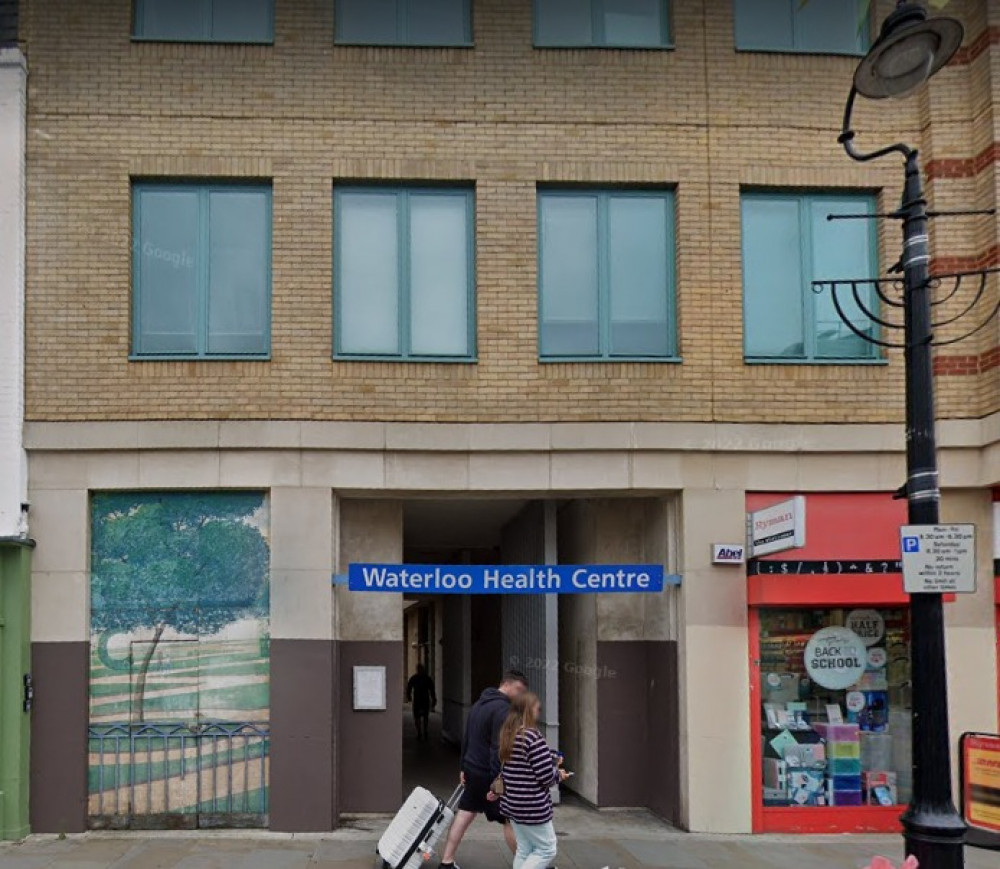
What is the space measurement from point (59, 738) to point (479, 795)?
452 cm

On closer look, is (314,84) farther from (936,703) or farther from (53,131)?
(936,703)

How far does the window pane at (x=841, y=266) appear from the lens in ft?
45.0

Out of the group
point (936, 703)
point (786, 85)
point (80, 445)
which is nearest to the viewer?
point (936, 703)

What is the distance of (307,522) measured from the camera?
514 inches

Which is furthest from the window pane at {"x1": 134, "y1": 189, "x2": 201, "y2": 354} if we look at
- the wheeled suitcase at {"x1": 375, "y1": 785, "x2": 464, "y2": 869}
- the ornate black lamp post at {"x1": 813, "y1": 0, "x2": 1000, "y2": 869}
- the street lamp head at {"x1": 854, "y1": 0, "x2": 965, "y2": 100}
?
the street lamp head at {"x1": 854, "y1": 0, "x2": 965, "y2": 100}

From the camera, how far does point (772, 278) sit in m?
13.8

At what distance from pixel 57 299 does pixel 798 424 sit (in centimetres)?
765

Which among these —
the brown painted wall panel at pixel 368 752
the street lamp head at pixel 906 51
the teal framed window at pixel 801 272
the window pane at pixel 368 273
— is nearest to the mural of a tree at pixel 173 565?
the brown painted wall panel at pixel 368 752

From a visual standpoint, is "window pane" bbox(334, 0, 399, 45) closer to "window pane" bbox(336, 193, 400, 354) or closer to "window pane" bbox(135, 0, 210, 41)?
"window pane" bbox(135, 0, 210, 41)

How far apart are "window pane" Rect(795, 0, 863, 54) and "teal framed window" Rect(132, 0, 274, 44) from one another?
567 cm

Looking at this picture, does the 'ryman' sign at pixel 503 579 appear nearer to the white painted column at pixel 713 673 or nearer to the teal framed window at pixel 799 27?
the white painted column at pixel 713 673

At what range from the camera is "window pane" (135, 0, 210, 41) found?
13.5 m

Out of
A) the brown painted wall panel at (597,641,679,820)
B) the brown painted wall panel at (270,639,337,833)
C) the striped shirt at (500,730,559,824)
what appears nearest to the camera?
the striped shirt at (500,730,559,824)

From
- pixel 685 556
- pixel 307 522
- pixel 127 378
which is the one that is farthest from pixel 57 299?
pixel 685 556
